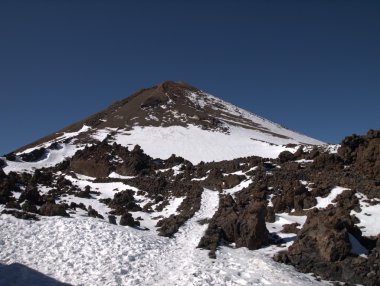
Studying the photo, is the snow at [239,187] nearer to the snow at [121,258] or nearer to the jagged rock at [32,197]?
the snow at [121,258]

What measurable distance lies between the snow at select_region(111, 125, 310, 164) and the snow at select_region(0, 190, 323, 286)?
29.1 metres

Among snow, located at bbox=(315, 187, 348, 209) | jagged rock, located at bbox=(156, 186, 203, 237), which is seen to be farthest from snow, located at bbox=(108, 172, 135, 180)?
snow, located at bbox=(315, 187, 348, 209)

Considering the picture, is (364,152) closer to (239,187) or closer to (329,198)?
(329,198)

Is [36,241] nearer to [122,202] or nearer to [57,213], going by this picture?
[57,213]

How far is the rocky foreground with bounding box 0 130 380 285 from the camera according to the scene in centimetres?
1736

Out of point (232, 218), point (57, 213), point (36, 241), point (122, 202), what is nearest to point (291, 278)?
point (232, 218)

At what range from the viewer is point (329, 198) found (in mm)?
25344

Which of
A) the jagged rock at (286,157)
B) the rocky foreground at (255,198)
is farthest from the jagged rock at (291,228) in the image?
the jagged rock at (286,157)

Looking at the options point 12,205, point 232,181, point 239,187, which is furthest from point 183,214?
point 12,205

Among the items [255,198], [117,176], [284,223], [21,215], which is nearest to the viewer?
[21,215]

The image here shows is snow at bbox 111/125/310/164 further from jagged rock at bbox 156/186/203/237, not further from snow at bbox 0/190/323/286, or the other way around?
snow at bbox 0/190/323/286

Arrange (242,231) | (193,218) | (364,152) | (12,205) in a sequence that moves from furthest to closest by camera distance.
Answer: (364,152)
(193,218)
(12,205)
(242,231)

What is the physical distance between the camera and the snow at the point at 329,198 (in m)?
24.8

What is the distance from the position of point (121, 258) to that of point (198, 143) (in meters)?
42.7
